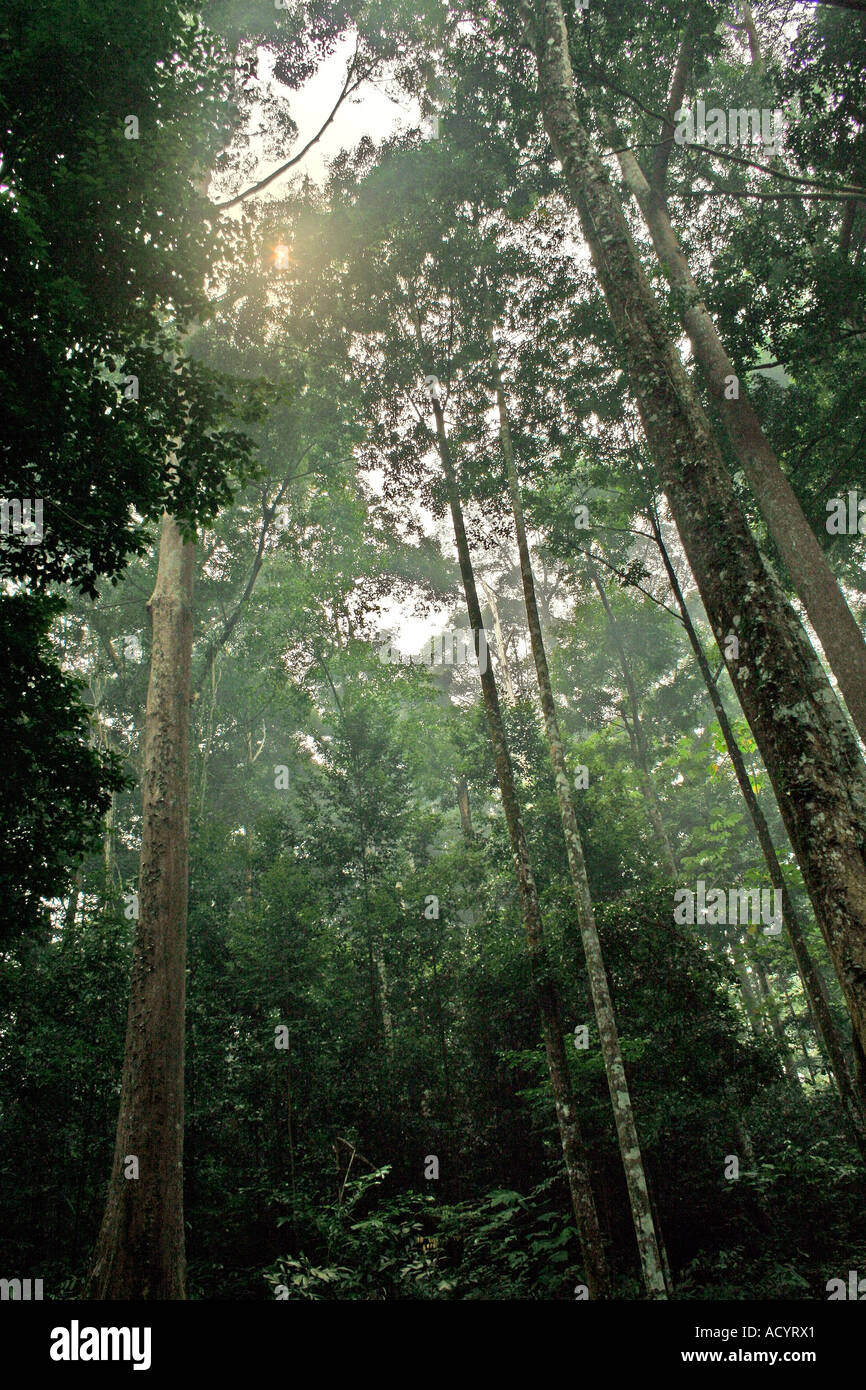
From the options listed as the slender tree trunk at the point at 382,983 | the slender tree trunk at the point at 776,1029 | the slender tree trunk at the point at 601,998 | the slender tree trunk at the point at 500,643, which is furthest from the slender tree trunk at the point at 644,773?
the slender tree trunk at the point at 601,998

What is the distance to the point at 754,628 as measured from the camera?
4.10 meters

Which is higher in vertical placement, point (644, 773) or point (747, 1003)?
point (644, 773)

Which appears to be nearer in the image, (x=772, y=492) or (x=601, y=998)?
(x=601, y=998)

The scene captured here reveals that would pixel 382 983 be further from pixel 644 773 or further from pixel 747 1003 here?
pixel 747 1003

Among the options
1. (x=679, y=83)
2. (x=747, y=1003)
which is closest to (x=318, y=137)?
(x=679, y=83)

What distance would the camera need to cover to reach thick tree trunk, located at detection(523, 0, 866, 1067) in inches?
133

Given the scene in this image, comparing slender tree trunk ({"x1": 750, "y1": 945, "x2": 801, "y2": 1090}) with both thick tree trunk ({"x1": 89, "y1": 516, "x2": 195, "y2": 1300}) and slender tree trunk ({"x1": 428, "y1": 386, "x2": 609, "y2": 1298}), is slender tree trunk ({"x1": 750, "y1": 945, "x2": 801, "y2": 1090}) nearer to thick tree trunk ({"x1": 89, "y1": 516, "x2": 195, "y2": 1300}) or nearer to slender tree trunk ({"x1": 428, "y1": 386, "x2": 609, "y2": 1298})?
slender tree trunk ({"x1": 428, "y1": 386, "x2": 609, "y2": 1298})

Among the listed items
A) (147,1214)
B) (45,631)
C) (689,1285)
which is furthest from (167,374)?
(689,1285)

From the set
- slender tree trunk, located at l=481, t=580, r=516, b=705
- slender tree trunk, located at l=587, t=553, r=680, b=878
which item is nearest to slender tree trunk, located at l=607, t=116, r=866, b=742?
slender tree trunk, located at l=587, t=553, r=680, b=878

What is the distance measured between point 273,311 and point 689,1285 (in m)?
17.3

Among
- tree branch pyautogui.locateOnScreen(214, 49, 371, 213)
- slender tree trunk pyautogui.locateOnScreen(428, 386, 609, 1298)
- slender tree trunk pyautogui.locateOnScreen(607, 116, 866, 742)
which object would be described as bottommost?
slender tree trunk pyautogui.locateOnScreen(428, 386, 609, 1298)

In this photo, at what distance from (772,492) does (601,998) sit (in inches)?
314

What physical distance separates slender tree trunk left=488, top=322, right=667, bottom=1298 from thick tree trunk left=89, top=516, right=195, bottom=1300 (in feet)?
14.4
